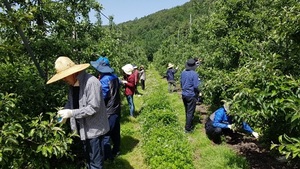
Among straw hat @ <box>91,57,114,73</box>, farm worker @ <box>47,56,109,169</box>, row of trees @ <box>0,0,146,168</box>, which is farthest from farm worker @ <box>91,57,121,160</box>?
farm worker @ <box>47,56,109,169</box>

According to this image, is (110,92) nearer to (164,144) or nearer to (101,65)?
(101,65)

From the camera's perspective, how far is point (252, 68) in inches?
179

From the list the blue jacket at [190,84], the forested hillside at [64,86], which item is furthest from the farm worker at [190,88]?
the forested hillside at [64,86]

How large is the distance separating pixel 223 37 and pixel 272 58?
5.12m

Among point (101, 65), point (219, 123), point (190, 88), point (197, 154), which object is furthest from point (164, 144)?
point (190, 88)

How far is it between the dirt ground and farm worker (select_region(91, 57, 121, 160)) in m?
3.08

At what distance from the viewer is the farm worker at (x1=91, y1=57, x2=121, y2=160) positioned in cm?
615

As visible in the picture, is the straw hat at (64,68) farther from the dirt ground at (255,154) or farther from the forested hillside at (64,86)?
the dirt ground at (255,154)

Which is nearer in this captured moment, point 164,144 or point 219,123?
point 164,144

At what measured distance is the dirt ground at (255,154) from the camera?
6305mm

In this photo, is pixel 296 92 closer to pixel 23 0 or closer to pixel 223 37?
pixel 23 0

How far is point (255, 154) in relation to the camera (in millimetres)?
6961

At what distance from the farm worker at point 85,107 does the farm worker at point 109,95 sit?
149cm

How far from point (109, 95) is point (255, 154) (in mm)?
3780
